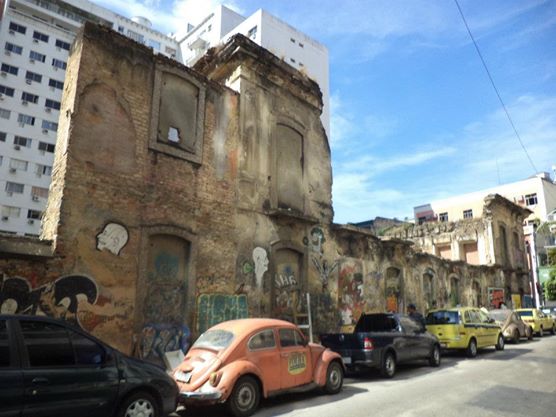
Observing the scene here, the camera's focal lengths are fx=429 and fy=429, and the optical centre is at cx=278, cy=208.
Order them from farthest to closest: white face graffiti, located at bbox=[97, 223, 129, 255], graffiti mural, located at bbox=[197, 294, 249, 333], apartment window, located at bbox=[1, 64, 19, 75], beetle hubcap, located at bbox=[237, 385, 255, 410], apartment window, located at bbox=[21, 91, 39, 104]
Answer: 1. apartment window, located at bbox=[21, 91, 39, 104]
2. apartment window, located at bbox=[1, 64, 19, 75]
3. graffiti mural, located at bbox=[197, 294, 249, 333]
4. white face graffiti, located at bbox=[97, 223, 129, 255]
5. beetle hubcap, located at bbox=[237, 385, 255, 410]

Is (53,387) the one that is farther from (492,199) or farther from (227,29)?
(227,29)

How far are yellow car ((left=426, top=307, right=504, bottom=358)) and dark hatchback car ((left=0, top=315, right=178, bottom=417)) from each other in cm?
1085

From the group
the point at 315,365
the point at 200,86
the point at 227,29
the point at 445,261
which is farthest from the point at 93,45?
the point at 227,29

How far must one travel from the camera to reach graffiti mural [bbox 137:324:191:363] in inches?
396

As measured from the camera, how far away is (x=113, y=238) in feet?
32.4

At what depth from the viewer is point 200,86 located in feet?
41.8

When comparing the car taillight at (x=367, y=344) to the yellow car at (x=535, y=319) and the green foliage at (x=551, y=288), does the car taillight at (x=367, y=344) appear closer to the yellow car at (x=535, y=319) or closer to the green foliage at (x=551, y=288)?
the yellow car at (x=535, y=319)

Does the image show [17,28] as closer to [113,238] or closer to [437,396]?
[113,238]

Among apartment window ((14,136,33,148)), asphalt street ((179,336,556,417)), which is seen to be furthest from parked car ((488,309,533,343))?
apartment window ((14,136,33,148))

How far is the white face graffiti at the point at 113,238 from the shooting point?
31.6 ft

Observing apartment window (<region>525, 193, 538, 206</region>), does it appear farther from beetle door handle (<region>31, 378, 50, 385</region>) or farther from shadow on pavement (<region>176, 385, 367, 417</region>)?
beetle door handle (<region>31, 378, 50, 385</region>)

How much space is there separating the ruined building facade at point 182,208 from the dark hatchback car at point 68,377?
139 inches

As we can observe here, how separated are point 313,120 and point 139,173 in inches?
328

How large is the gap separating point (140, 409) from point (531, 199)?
176 feet
